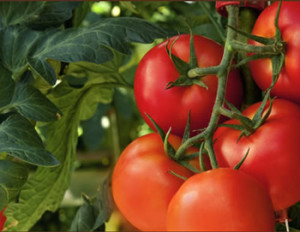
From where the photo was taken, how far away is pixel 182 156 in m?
0.51

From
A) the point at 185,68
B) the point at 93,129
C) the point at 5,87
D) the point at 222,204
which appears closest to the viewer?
the point at 222,204

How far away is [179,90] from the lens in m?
0.55

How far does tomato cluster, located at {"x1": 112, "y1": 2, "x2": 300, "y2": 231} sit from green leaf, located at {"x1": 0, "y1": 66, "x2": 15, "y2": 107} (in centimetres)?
15

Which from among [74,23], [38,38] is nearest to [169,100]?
[38,38]

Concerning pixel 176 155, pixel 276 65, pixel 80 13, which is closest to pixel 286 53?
pixel 276 65

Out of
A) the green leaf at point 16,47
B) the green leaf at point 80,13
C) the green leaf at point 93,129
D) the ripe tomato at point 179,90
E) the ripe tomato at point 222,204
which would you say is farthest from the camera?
the green leaf at point 93,129

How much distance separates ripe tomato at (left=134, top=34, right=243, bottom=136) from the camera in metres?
0.55

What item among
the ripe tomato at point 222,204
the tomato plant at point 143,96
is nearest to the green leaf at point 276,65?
the tomato plant at point 143,96

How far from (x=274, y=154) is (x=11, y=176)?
0.81 ft

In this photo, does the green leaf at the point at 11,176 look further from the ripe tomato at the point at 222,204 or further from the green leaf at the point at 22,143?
the ripe tomato at the point at 222,204

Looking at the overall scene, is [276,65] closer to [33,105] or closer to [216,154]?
[216,154]

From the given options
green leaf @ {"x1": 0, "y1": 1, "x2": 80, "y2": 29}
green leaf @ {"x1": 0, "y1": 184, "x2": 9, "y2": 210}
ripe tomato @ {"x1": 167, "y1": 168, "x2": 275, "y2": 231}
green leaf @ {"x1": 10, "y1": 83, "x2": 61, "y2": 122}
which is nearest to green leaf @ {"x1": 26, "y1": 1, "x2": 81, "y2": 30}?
green leaf @ {"x1": 0, "y1": 1, "x2": 80, "y2": 29}

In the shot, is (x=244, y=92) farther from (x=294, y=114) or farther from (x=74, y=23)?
(x=74, y=23)

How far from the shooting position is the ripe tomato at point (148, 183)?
0.51m
